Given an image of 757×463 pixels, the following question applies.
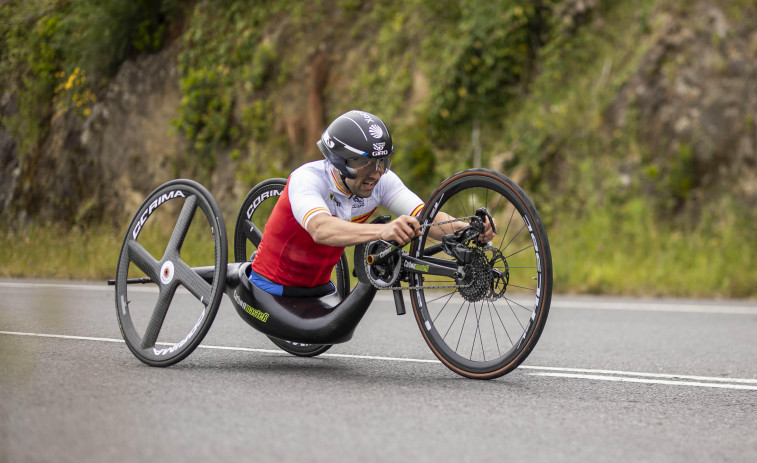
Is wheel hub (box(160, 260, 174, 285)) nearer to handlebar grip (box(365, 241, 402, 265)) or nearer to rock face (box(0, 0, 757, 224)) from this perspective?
handlebar grip (box(365, 241, 402, 265))

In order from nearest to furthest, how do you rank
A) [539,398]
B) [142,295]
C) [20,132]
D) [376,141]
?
1. [539,398]
2. [376,141]
3. [142,295]
4. [20,132]

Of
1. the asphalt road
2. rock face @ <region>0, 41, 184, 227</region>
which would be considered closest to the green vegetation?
rock face @ <region>0, 41, 184, 227</region>

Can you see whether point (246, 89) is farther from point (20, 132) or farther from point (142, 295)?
point (142, 295)

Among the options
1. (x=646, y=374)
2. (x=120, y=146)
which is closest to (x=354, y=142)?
(x=646, y=374)

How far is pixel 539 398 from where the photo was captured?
15.7 feet

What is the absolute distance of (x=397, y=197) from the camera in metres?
5.63

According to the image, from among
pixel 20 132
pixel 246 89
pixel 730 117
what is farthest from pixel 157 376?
pixel 246 89

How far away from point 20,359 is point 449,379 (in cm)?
250

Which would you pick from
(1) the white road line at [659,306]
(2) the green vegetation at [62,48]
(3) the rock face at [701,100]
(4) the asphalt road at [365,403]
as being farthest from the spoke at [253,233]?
(3) the rock face at [701,100]

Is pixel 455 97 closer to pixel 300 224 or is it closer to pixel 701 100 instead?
pixel 701 100

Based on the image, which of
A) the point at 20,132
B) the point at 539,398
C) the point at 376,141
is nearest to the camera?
the point at 539,398

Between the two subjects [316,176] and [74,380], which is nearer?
[74,380]

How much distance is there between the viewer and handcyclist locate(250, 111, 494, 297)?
511 centimetres

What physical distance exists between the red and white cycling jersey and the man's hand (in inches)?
17.3
